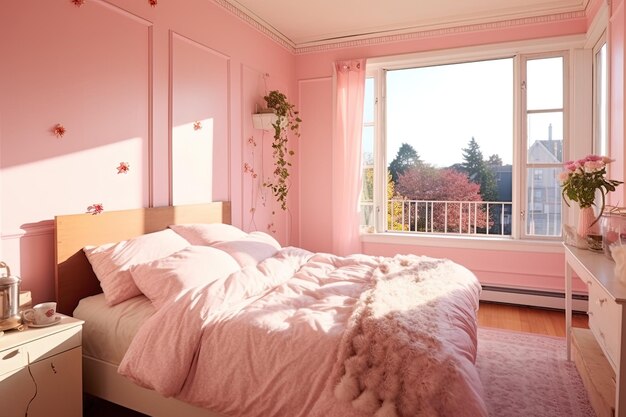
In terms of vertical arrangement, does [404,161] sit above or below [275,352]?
above

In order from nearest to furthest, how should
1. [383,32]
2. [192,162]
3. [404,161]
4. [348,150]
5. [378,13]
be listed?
[192,162] < [378,13] < [383,32] < [348,150] < [404,161]

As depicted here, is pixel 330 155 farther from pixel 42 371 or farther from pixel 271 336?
pixel 42 371

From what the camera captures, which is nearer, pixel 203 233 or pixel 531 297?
pixel 203 233

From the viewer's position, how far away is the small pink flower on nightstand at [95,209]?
2.42 metres

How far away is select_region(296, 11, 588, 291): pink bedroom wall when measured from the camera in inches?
156

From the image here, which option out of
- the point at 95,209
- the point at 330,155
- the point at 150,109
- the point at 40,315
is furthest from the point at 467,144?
the point at 40,315

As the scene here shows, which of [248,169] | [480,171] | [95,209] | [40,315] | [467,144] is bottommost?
[40,315]

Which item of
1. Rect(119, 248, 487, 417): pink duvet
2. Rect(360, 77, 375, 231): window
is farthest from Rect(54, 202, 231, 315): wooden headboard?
Rect(360, 77, 375, 231): window

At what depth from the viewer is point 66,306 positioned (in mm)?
2240

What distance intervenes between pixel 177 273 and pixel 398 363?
1.27 metres

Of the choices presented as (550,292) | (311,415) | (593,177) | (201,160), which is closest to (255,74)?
(201,160)

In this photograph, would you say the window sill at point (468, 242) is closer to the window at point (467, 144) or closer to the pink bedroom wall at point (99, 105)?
the window at point (467, 144)

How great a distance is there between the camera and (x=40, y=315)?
6.05 feet

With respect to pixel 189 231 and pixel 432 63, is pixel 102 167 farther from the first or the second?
pixel 432 63
